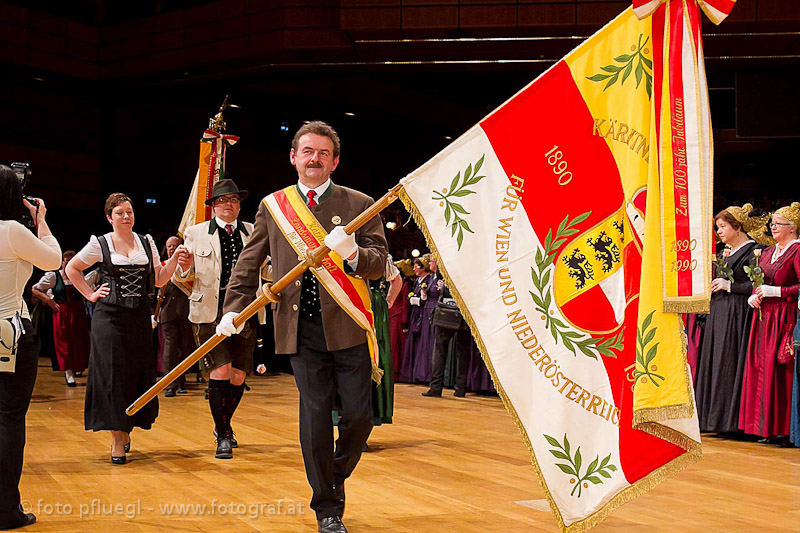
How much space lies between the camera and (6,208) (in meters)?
3.44

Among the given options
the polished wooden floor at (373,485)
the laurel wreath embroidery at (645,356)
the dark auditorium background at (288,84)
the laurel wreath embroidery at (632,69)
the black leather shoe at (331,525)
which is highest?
the dark auditorium background at (288,84)

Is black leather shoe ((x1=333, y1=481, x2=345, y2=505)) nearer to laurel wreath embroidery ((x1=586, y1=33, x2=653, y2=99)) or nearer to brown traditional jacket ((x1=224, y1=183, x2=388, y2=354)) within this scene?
brown traditional jacket ((x1=224, y1=183, x2=388, y2=354))

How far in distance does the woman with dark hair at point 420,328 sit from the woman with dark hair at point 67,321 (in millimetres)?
3874

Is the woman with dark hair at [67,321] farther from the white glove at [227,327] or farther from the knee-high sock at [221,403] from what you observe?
the white glove at [227,327]

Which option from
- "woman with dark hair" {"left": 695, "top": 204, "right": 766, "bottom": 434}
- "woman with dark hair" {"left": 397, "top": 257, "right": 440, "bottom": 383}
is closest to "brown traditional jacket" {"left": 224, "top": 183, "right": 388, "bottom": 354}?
"woman with dark hair" {"left": 695, "top": 204, "right": 766, "bottom": 434}

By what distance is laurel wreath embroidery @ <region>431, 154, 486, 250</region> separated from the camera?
2.92 m

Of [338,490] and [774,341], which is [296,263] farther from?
[774,341]

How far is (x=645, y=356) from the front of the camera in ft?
8.46

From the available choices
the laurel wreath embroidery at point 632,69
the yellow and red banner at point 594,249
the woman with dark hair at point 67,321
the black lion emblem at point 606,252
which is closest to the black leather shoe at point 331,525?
the yellow and red banner at point 594,249

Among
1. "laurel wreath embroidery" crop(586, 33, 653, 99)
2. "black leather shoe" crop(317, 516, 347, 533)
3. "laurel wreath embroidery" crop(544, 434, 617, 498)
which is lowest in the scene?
"black leather shoe" crop(317, 516, 347, 533)

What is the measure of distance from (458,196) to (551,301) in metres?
0.48

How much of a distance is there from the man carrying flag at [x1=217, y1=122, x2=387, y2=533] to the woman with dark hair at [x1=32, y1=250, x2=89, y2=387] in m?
7.02

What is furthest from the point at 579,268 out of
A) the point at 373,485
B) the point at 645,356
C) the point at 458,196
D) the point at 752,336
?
the point at 752,336

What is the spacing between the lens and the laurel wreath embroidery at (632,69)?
2.71 metres
